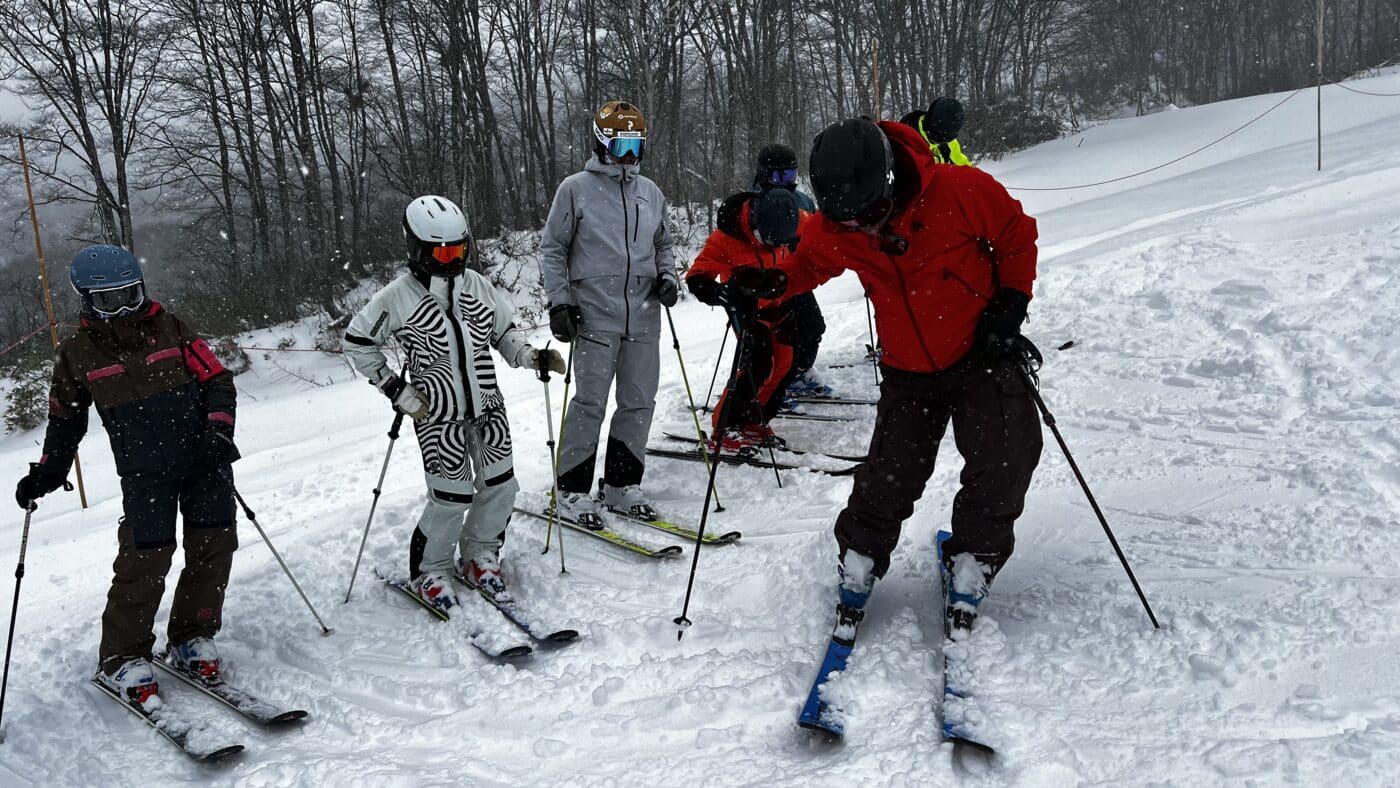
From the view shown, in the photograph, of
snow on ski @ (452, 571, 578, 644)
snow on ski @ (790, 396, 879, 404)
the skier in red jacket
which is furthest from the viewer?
snow on ski @ (790, 396, 879, 404)

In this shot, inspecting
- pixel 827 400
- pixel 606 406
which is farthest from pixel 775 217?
pixel 827 400

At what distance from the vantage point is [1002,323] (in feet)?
9.17

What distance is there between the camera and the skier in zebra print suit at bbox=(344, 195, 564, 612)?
12.0 feet

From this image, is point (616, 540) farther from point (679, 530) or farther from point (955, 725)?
point (955, 725)

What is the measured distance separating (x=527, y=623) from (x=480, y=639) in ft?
0.67

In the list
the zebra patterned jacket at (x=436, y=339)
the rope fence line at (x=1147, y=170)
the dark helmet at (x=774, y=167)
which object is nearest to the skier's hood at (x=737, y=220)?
the dark helmet at (x=774, y=167)

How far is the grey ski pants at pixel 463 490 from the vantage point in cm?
376

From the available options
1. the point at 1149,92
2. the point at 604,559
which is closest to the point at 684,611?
the point at 604,559

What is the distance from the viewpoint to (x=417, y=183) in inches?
765

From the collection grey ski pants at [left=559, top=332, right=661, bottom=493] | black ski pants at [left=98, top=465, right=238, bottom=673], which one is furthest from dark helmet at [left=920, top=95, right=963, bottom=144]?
black ski pants at [left=98, top=465, right=238, bottom=673]

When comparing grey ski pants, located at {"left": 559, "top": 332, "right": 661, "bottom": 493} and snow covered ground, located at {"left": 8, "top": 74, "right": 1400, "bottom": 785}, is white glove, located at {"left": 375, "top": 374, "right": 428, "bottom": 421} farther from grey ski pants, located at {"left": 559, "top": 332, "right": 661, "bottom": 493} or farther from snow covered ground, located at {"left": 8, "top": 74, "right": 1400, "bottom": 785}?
grey ski pants, located at {"left": 559, "top": 332, "right": 661, "bottom": 493}

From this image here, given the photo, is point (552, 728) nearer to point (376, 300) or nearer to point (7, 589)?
point (376, 300)

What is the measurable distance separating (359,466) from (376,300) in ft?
9.38

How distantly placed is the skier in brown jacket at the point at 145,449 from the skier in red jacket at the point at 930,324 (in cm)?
247
